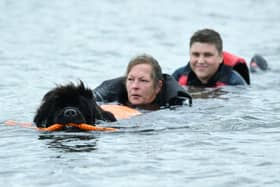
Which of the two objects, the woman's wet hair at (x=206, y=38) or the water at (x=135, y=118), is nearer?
the water at (x=135, y=118)

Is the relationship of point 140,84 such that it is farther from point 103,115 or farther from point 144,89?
point 103,115

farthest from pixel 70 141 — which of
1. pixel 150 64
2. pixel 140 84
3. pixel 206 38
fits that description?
pixel 206 38

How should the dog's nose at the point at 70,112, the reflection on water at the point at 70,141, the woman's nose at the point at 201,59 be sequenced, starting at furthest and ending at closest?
the woman's nose at the point at 201,59
the dog's nose at the point at 70,112
the reflection on water at the point at 70,141

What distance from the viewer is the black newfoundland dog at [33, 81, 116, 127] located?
9031mm

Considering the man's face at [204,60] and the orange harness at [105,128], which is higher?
the man's face at [204,60]

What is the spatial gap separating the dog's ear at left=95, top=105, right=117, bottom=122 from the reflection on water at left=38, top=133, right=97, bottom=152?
331 mm

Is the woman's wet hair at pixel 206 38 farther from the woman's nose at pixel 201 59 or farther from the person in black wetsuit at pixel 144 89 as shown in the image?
the person in black wetsuit at pixel 144 89

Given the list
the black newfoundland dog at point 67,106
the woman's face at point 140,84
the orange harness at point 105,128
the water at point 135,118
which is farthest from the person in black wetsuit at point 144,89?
the black newfoundland dog at point 67,106

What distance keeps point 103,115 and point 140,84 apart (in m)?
1.36

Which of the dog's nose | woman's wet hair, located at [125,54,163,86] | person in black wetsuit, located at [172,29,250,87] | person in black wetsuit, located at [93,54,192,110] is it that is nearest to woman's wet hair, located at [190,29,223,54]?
person in black wetsuit, located at [172,29,250,87]

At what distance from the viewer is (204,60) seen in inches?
517

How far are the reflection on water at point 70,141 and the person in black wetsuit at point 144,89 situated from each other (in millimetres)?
1837

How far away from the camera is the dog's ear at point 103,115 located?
30.9 feet

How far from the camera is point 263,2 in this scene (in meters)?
26.6
